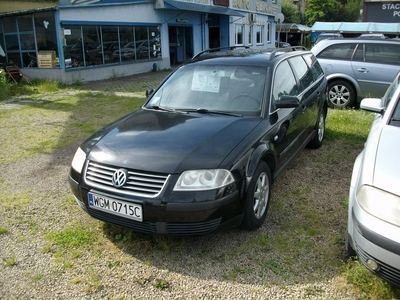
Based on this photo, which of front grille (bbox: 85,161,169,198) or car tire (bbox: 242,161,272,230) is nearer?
front grille (bbox: 85,161,169,198)

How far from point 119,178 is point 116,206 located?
9.2 inches

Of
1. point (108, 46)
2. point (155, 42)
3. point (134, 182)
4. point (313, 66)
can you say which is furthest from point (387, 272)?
point (155, 42)

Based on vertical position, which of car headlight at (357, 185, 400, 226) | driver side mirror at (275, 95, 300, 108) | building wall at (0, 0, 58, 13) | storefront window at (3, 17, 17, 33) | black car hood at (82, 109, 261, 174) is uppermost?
building wall at (0, 0, 58, 13)

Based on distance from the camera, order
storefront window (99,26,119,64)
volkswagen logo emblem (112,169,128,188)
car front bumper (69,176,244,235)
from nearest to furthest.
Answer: car front bumper (69,176,244,235) → volkswagen logo emblem (112,169,128,188) → storefront window (99,26,119,64)

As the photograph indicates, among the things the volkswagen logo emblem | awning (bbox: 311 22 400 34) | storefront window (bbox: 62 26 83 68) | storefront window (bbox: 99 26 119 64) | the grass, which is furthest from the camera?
awning (bbox: 311 22 400 34)

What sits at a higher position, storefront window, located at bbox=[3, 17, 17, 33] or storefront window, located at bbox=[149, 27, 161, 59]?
storefront window, located at bbox=[3, 17, 17, 33]

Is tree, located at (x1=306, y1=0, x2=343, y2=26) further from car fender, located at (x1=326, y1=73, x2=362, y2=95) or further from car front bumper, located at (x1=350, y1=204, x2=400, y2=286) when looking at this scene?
car front bumper, located at (x1=350, y1=204, x2=400, y2=286)

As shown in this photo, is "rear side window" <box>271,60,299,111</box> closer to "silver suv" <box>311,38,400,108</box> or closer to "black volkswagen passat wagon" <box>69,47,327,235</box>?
"black volkswagen passat wagon" <box>69,47,327,235</box>

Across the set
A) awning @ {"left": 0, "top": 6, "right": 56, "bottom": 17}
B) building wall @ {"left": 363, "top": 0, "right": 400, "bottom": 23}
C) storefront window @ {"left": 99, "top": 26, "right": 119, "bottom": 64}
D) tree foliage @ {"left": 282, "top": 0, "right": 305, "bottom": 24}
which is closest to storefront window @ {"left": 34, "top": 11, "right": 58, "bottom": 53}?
awning @ {"left": 0, "top": 6, "right": 56, "bottom": 17}

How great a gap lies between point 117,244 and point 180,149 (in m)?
1.06

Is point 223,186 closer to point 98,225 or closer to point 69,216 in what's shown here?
point 98,225

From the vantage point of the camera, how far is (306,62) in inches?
235

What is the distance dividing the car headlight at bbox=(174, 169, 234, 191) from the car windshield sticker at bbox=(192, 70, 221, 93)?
1.46 metres

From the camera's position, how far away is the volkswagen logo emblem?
3260mm
